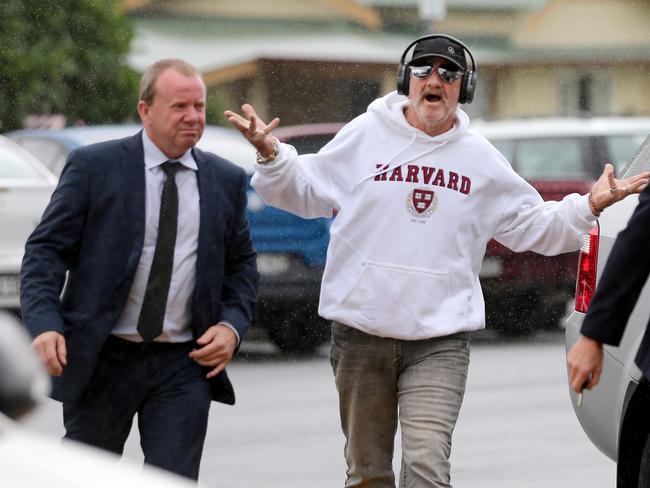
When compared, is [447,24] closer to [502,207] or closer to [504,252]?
[504,252]

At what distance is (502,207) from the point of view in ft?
19.3

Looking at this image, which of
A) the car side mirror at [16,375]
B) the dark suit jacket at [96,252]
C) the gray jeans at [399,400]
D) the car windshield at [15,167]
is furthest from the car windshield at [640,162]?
the car windshield at [15,167]

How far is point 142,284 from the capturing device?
5594 mm

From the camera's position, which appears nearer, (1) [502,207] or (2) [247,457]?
(1) [502,207]

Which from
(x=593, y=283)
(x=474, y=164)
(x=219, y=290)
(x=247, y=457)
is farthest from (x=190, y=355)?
(x=247, y=457)

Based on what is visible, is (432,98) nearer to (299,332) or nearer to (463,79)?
Result: (463,79)

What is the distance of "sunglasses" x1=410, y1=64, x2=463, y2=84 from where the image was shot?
583 cm

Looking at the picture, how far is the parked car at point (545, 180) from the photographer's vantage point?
47.2 ft

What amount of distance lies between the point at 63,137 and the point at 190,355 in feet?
28.3

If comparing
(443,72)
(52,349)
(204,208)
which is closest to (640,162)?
(443,72)

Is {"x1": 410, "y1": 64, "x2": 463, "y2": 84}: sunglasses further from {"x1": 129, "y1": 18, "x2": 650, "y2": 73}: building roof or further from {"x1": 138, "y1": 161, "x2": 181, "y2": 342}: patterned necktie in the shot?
{"x1": 129, "y1": 18, "x2": 650, "y2": 73}: building roof

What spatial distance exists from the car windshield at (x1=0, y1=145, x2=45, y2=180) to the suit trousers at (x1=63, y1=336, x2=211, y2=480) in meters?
7.48

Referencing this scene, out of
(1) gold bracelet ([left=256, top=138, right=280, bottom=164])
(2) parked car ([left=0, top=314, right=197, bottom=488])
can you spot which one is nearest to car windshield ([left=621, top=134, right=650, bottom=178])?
(1) gold bracelet ([left=256, top=138, right=280, bottom=164])

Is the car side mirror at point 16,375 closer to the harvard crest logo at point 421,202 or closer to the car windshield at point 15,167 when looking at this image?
the harvard crest logo at point 421,202
